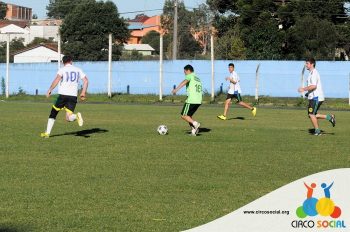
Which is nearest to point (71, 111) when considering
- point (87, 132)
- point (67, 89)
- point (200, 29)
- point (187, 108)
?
point (67, 89)

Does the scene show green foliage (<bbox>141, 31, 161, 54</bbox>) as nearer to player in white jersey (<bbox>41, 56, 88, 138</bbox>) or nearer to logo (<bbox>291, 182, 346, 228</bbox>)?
player in white jersey (<bbox>41, 56, 88, 138</bbox>)

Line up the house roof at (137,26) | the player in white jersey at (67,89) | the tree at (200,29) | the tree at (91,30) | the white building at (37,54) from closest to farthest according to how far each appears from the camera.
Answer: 1. the player in white jersey at (67,89)
2. the tree at (91,30)
3. the white building at (37,54)
4. the tree at (200,29)
5. the house roof at (137,26)

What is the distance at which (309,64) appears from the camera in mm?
18375

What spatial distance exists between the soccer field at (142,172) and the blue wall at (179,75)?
1031 inches

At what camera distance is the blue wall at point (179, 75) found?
1820 inches

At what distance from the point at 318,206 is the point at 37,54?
79501 millimetres

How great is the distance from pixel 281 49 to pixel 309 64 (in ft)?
134

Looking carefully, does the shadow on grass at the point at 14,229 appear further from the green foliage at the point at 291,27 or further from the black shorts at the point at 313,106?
the green foliage at the point at 291,27

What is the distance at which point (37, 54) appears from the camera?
268 feet

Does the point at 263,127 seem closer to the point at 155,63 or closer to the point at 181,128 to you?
the point at 181,128

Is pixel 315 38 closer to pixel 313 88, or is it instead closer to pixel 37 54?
pixel 37 54

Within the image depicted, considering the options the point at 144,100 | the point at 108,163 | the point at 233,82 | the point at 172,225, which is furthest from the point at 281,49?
the point at 172,225

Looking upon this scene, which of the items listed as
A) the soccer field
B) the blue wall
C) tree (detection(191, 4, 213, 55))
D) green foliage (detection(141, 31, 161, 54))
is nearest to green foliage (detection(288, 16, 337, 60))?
the blue wall

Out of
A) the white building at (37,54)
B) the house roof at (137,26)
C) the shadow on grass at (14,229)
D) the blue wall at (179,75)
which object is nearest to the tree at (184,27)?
the white building at (37,54)
